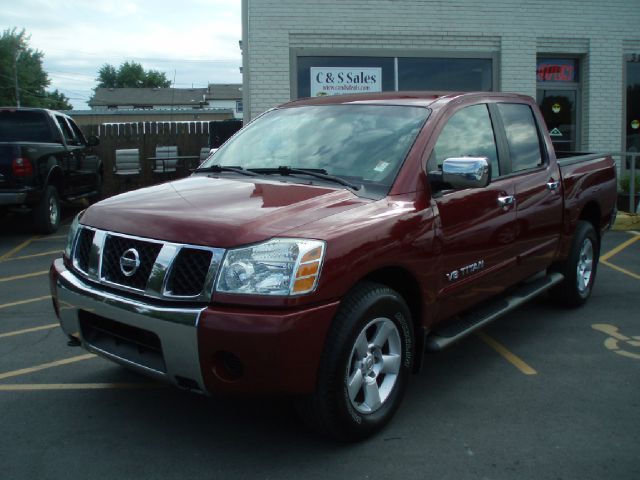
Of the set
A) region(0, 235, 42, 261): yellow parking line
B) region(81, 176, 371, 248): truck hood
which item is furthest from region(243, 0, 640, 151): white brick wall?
region(81, 176, 371, 248): truck hood

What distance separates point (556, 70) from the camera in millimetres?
13219

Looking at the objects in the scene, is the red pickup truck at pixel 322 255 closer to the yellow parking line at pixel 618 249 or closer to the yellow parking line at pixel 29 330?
the yellow parking line at pixel 29 330

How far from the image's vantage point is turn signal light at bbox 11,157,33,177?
928 centimetres

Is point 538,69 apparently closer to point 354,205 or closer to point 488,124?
point 488,124

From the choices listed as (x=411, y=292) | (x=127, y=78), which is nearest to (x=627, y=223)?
(x=411, y=292)

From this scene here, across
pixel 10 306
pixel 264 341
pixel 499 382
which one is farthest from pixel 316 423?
pixel 10 306

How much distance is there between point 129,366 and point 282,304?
3.05ft

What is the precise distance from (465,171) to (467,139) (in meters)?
0.86

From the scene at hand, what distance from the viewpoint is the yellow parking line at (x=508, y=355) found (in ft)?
15.1

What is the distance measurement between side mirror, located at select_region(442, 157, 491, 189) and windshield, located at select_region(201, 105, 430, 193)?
0.29m

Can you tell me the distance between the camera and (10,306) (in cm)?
633

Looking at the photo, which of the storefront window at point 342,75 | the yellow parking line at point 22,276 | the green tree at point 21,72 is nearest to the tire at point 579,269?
the yellow parking line at point 22,276

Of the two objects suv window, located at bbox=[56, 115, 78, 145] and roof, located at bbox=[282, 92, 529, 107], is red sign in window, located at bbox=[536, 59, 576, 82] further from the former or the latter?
roof, located at bbox=[282, 92, 529, 107]

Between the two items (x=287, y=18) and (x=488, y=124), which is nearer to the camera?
(x=488, y=124)
